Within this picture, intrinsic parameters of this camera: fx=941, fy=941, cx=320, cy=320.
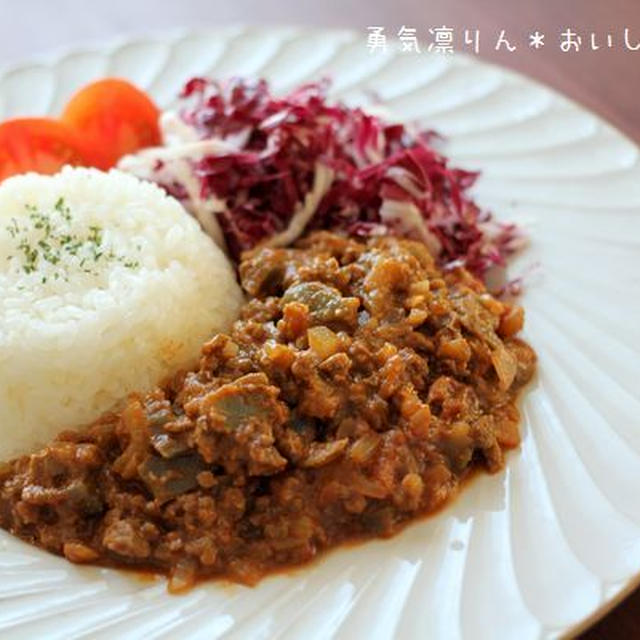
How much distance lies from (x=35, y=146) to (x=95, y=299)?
1.27 meters

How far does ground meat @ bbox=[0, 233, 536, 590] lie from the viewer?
10.2 feet

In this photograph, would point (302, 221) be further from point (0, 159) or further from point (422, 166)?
point (0, 159)

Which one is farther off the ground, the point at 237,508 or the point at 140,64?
the point at 140,64

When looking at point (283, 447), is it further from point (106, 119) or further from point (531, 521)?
point (106, 119)

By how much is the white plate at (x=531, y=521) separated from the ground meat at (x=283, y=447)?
10 centimetres

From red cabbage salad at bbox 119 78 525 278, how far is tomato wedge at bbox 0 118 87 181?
0.31 metres

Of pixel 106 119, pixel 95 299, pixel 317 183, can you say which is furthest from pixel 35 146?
pixel 317 183

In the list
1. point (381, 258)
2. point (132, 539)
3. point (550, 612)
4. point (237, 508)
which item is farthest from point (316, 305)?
point (550, 612)

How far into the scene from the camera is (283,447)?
3.13m

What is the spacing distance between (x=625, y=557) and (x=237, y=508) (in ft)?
4.03

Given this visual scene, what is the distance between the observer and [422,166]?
15.0ft

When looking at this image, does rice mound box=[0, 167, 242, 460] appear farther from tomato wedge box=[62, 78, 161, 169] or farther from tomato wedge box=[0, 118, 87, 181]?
tomato wedge box=[62, 78, 161, 169]

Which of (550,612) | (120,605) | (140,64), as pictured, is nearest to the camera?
(550,612)

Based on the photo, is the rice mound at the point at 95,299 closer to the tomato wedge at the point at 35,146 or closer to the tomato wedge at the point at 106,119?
the tomato wedge at the point at 35,146
